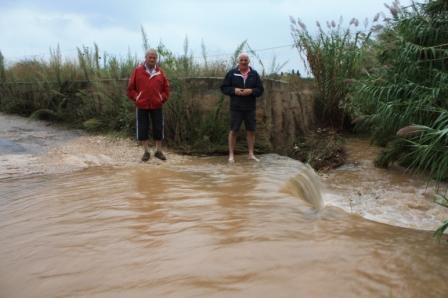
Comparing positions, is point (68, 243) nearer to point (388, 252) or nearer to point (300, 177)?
point (388, 252)

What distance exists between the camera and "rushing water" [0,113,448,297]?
2707mm

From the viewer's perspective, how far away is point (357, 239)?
3678mm

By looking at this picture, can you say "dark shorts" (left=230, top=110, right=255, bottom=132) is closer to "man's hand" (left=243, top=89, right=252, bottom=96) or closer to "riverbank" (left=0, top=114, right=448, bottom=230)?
"man's hand" (left=243, top=89, right=252, bottom=96)

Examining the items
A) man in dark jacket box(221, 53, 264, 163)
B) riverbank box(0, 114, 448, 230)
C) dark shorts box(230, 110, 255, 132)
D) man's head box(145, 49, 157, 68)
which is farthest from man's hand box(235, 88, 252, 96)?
man's head box(145, 49, 157, 68)

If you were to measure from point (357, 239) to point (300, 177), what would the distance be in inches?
93.0

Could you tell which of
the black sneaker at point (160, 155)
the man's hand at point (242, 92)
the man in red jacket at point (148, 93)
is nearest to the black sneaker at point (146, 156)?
the man in red jacket at point (148, 93)

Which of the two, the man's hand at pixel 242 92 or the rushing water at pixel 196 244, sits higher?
the man's hand at pixel 242 92

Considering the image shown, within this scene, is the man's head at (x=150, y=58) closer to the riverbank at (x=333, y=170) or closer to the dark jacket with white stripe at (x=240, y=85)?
the dark jacket with white stripe at (x=240, y=85)

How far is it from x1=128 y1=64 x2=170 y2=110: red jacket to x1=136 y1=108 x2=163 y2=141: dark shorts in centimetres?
12

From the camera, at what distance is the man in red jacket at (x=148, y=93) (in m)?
6.90

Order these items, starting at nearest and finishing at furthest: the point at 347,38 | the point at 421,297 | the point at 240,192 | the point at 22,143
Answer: the point at 421,297
the point at 240,192
the point at 22,143
the point at 347,38

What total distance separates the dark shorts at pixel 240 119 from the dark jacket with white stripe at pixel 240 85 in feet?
0.24

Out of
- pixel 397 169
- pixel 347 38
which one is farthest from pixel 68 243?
pixel 347 38

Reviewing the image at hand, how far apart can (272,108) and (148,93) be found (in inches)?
96.1
